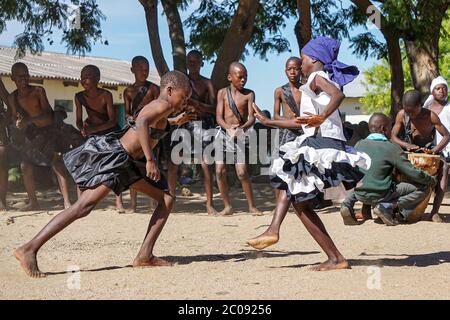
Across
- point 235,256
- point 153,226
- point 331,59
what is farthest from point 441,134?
point 153,226

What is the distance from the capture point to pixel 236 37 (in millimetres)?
11641

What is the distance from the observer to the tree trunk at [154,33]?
12.3m

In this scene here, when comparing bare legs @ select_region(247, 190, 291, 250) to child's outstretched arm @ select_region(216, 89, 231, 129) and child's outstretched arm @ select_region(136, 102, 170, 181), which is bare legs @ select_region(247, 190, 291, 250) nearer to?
child's outstretched arm @ select_region(136, 102, 170, 181)

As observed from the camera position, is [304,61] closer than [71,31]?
Yes

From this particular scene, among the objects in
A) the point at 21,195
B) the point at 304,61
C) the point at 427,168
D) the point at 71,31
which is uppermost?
the point at 71,31

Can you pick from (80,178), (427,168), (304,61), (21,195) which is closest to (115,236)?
(80,178)

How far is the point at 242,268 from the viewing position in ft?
18.5

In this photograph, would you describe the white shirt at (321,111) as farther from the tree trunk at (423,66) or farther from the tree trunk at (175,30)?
the tree trunk at (175,30)

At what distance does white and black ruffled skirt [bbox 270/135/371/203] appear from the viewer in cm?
522

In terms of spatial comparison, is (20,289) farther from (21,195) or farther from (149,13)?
(149,13)

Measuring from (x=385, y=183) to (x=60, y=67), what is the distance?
760 inches

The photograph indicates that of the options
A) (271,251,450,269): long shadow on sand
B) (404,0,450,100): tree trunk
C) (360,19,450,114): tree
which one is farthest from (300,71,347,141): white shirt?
(360,19,450,114): tree

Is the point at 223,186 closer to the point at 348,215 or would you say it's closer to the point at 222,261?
the point at 348,215

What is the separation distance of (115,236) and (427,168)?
3.54 meters
